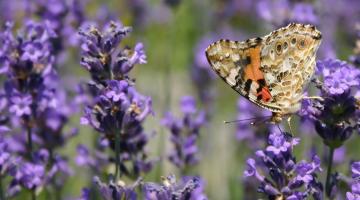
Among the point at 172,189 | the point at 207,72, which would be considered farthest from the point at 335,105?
the point at 207,72

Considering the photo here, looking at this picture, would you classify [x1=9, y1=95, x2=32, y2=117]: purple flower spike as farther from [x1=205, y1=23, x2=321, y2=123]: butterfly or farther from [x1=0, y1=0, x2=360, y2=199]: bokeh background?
[x1=205, y1=23, x2=321, y2=123]: butterfly

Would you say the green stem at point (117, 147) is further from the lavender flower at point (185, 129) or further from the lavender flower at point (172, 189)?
the lavender flower at point (185, 129)

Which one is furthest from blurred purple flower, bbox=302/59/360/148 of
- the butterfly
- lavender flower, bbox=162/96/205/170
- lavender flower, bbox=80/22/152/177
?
lavender flower, bbox=162/96/205/170

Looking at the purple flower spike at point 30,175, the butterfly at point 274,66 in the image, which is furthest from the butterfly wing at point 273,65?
the purple flower spike at point 30,175

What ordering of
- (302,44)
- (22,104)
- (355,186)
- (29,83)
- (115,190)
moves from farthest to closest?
(29,83) → (22,104) → (302,44) → (115,190) → (355,186)

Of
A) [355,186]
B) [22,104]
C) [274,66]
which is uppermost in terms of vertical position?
[274,66]

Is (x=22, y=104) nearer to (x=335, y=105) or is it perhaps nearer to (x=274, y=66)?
(x=274, y=66)
